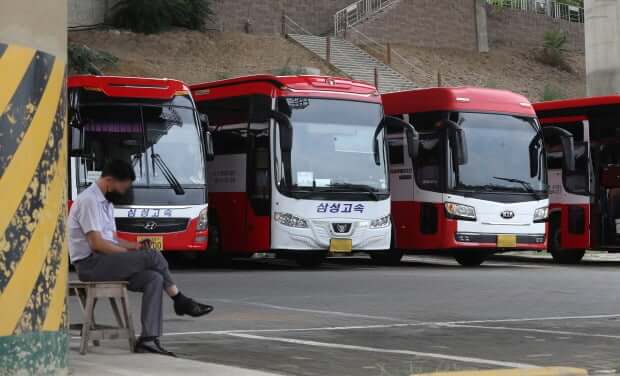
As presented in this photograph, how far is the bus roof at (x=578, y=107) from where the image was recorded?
28656 millimetres

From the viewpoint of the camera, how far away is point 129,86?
2494 cm

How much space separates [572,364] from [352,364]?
174 centimetres

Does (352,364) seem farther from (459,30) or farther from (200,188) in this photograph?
(459,30)

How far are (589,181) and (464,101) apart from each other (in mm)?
3112

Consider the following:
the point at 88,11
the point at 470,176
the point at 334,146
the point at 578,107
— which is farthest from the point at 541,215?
the point at 88,11

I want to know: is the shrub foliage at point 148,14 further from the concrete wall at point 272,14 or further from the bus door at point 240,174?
the bus door at point 240,174

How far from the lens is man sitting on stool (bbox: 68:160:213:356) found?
1191cm

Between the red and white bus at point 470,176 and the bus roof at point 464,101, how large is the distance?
0.02m

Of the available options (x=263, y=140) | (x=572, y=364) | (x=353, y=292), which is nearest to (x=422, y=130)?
(x=263, y=140)

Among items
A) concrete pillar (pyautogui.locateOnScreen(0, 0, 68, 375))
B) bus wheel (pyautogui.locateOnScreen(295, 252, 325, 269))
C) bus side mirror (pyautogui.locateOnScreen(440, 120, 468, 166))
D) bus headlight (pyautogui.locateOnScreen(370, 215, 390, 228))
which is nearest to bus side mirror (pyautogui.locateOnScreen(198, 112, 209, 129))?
bus headlight (pyautogui.locateOnScreen(370, 215, 390, 228))

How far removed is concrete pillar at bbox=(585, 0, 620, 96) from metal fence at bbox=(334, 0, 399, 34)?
59.7 ft

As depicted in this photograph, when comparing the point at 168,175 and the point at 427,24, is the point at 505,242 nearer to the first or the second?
the point at 168,175

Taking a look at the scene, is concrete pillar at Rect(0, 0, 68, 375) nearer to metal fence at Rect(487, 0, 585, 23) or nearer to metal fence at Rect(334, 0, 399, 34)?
metal fence at Rect(334, 0, 399, 34)

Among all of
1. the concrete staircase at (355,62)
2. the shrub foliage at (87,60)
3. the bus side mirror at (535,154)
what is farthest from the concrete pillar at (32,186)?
the concrete staircase at (355,62)
